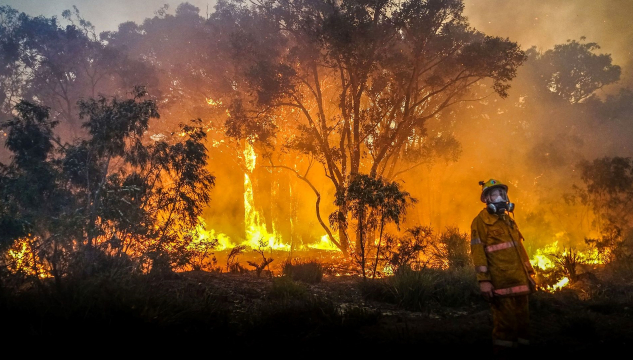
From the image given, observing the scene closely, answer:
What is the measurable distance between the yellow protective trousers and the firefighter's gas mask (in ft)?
3.22

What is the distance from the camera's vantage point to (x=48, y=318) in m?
4.24

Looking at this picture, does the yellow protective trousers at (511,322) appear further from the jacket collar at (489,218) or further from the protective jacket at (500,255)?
the jacket collar at (489,218)

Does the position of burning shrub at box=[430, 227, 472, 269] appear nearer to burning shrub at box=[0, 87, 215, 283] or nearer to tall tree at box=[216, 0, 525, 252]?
tall tree at box=[216, 0, 525, 252]

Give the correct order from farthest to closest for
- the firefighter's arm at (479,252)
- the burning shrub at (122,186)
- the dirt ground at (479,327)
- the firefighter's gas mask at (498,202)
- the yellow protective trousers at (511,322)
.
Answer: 1. the burning shrub at (122,186)
2. the dirt ground at (479,327)
3. the firefighter's gas mask at (498,202)
4. the firefighter's arm at (479,252)
5. the yellow protective trousers at (511,322)

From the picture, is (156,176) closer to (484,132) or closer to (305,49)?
(305,49)

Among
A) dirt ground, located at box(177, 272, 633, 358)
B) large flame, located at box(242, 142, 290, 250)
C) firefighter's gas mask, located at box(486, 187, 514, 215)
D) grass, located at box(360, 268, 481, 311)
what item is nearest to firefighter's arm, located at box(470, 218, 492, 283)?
firefighter's gas mask, located at box(486, 187, 514, 215)

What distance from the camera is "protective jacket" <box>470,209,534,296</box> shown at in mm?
4699

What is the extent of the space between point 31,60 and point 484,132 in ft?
89.2

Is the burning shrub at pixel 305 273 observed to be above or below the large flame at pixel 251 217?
below

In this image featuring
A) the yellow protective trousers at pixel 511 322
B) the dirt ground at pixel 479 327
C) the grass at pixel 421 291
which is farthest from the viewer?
the grass at pixel 421 291

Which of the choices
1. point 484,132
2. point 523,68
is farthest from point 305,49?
point 523,68

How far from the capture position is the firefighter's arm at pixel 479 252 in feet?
15.5

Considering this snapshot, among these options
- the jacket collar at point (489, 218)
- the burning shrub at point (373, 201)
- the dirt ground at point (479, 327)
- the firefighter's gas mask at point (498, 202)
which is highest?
the burning shrub at point (373, 201)

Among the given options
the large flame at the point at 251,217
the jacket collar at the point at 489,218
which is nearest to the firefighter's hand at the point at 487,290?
the jacket collar at the point at 489,218
